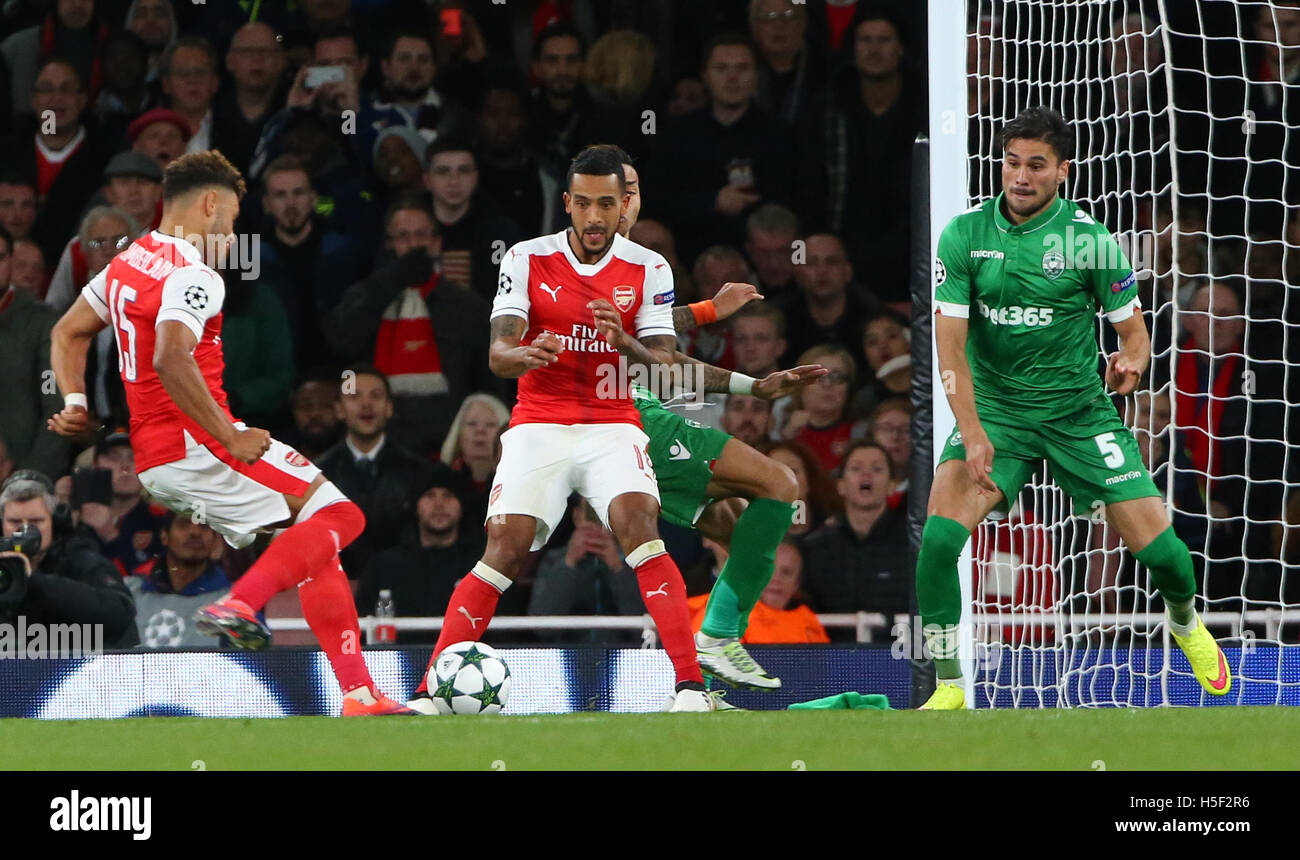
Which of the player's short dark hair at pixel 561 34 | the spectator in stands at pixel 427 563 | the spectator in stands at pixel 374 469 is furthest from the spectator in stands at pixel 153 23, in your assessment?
the spectator in stands at pixel 427 563

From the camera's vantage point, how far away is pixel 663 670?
23.7 ft

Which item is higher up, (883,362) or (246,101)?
(246,101)

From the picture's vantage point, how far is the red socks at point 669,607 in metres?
5.95

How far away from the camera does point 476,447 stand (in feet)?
29.8

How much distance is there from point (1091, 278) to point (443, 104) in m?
4.62

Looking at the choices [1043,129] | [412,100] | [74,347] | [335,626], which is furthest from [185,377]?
[412,100]

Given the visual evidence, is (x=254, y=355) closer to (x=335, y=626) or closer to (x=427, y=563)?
(x=427, y=563)

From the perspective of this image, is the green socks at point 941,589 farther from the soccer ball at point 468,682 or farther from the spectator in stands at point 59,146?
the spectator in stands at point 59,146

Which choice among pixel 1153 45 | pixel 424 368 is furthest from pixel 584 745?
pixel 1153 45

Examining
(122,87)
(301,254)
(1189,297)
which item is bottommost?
(1189,297)

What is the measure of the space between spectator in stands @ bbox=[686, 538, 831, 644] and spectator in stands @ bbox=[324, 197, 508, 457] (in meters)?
1.70

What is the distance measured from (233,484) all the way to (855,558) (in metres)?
3.37

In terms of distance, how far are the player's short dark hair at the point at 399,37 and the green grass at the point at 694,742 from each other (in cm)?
537
